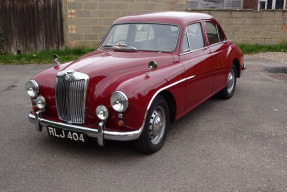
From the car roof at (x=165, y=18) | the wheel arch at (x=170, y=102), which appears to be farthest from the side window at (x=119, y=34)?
the wheel arch at (x=170, y=102)

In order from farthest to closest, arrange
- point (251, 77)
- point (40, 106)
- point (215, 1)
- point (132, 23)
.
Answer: point (215, 1)
point (251, 77)
point (132, 23)
point (40, 106)

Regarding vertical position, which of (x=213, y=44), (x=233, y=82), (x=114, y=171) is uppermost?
(x=213, y=44)

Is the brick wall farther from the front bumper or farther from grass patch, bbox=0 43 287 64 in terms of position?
the front bumper

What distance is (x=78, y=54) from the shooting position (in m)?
11.2

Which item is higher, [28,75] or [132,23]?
[132,23]

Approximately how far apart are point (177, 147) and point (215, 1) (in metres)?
12.7

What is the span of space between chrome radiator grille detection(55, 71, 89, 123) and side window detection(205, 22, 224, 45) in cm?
277

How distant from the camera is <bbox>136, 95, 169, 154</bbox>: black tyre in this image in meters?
3.96

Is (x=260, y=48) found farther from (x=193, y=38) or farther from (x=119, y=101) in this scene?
(x=119, y=101)

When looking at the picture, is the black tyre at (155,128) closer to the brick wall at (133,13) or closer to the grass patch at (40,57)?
the grass patch at (40,57)

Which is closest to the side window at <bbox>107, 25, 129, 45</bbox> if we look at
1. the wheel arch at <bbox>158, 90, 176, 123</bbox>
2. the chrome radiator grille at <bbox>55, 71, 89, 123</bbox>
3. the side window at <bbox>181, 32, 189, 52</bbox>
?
the side window at <bbox>181, 32, 189, 52</bbox>

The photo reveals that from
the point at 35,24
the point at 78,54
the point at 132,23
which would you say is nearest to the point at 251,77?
the point at 132,23

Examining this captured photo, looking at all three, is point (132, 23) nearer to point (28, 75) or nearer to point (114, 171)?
point (114, 171)

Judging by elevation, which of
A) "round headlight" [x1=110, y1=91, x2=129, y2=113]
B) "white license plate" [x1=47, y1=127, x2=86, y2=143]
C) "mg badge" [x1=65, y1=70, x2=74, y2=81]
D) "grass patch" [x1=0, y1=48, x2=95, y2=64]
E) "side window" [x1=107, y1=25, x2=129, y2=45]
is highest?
"side window" [x1=107, y1=25, x2=129, y2=45]
